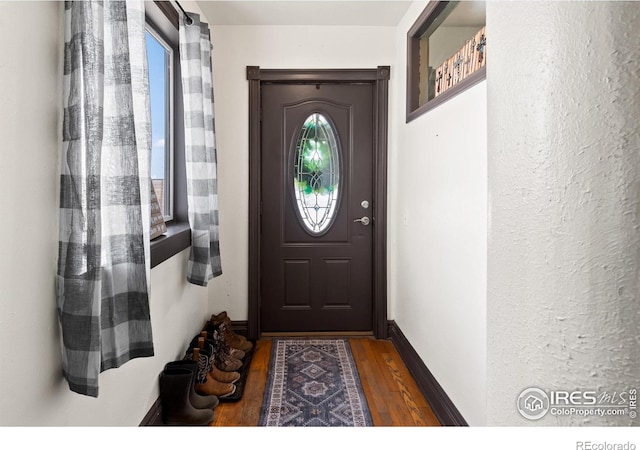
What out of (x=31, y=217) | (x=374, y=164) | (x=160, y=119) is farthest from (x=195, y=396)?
(x=374, y=164)

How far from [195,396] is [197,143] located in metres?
1.39

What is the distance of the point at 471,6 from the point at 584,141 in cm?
237

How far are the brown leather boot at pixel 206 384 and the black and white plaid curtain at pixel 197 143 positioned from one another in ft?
1.34

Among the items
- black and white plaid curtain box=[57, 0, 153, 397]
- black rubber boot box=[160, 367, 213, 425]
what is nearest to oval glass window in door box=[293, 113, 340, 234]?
black rubber boot box=[160, 367, 213, 425]

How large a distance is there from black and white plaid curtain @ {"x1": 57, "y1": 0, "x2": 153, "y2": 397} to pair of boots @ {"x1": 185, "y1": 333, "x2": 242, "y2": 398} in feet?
3.23

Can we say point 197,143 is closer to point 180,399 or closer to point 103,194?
point 103,194

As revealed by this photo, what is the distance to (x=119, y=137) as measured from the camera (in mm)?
1513

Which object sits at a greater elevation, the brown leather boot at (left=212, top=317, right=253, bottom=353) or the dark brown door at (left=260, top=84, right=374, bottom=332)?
the dark brown door at (left=260, top=84, right=374, bottom=332)

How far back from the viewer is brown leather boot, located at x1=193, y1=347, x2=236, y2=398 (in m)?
2.49

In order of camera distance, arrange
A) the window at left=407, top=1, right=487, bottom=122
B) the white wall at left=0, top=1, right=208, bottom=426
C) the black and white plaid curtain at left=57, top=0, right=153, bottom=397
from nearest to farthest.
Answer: the white wall at left=0, top=1, right=208, bottom=426 → the black and white plaid curtain at left=57, top=0, right=153, bottom=397 → the window at left=407, top=1, right=487, bottom=122

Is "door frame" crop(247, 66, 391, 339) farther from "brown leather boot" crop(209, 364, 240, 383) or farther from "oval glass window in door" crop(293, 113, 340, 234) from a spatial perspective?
"brown leather boot" crop(209, 364, 240, 383)

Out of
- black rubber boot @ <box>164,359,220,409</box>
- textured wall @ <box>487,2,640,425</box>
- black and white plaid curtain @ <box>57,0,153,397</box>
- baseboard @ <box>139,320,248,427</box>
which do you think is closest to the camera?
textured wall @ <box>487,2,640,425</box>

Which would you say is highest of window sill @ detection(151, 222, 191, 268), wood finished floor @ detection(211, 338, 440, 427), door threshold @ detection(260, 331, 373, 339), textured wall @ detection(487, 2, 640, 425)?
textured wall @ detection(487, 2, 640, 425)

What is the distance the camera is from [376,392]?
265 centimetres
